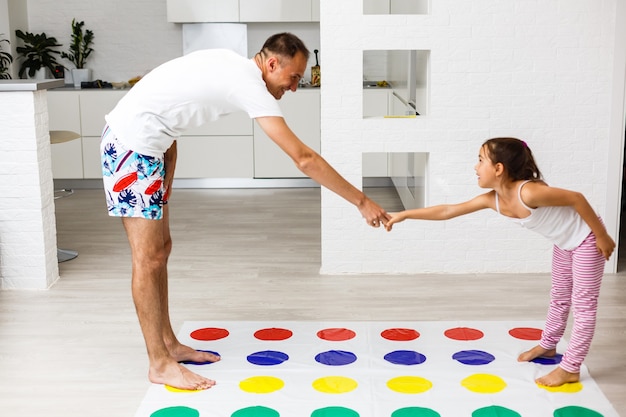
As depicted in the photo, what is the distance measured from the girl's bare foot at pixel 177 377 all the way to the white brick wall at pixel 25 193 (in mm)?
1336

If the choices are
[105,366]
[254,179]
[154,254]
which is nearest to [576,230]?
[154,254]

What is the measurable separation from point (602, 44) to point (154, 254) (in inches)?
94.4

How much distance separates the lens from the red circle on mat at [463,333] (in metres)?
3.03

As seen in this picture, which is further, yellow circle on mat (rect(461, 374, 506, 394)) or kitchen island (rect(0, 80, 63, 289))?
kitchen island (rect(0, 80, 63, 289))

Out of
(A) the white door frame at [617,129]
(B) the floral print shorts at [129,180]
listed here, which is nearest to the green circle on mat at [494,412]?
(B) the floral print shorts at [129,180]

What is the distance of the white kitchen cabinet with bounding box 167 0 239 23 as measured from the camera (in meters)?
6.29

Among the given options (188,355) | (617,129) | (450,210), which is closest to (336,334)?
(188,355)

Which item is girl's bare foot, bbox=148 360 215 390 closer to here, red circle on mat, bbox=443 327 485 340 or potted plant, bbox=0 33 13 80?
red circle on mat, bbox=443 327 485 340

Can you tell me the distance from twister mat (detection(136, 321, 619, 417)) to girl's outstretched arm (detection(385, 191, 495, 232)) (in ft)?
1.66

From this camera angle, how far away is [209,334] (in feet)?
10.2

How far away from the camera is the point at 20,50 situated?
6.45 metres

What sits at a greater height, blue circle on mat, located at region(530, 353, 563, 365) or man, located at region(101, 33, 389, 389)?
man, located at region(101, 33, 389, 389)

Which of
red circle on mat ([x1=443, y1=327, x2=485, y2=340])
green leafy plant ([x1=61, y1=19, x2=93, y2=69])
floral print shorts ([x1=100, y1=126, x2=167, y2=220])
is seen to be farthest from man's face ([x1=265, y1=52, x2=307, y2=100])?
green leafy plant ([x1=61, y1=19, x2=93, y2=69])

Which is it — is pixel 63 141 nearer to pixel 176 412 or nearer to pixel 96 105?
pixel 96 105
